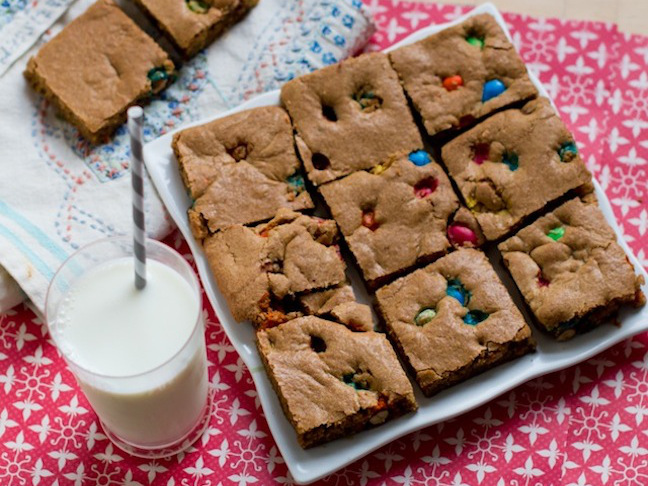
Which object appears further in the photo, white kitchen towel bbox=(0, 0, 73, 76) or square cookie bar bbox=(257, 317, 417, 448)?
white kitchen towel bbox=(0, 0, 73, 76)

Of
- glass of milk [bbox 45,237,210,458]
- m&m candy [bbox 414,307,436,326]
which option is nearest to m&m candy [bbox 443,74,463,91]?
m&m candy [bbox 414,307,436,326]

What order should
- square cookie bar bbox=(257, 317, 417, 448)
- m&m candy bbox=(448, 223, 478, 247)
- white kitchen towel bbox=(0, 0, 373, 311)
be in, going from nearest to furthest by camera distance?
square cookie bar bbox=(257, 317, 417, 448) → m&m candy bbox=(448, 223, 478, 247) → white kitchen towel bbox=(0, 0, 373, 311)

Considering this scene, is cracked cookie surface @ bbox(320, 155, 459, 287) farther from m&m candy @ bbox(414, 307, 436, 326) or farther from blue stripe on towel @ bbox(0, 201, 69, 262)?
blue stripe on towel @ bbox(0, 201, 69, 262)

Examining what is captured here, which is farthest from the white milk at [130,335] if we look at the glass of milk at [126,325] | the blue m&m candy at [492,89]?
the blue m&m candy at [492,89]

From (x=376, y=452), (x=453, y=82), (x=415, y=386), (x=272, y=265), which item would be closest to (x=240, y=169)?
(x=272, y=265)

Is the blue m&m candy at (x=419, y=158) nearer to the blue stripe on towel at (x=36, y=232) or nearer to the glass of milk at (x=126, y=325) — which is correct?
the glass of milk at (x=126, y=325)

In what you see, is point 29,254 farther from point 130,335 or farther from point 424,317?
point 424,317

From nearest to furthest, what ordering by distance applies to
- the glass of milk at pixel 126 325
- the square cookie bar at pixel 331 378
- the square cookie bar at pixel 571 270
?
the glass of milk at pixel 126 325 → the square cookie bar at pixel 331 378 → the square cookie bar at pixel 571 270
